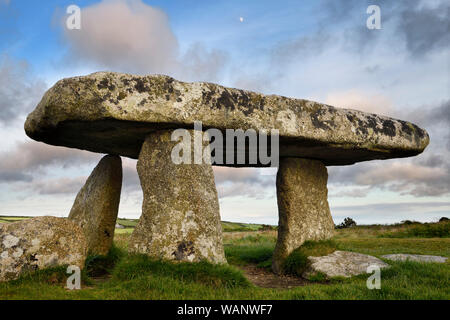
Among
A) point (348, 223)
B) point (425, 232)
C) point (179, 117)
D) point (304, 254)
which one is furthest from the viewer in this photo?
point (348, 223)

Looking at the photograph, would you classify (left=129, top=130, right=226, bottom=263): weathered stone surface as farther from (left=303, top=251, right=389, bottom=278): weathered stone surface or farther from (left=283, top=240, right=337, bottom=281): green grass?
(left=283, top=240, right=337, bottom=281): green grass

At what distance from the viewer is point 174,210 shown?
22.1 ft

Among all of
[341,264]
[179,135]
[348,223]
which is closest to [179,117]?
[179,135]

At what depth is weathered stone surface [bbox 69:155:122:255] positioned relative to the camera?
9148 millimetres

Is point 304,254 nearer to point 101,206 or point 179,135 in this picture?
point 179,135

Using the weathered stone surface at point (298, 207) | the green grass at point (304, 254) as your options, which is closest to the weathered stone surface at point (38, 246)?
the green grass at point (304, 254)

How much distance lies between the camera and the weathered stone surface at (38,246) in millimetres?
6266

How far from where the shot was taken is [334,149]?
887 cm

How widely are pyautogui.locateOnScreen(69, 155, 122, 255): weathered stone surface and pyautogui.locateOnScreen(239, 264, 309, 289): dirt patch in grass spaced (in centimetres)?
347

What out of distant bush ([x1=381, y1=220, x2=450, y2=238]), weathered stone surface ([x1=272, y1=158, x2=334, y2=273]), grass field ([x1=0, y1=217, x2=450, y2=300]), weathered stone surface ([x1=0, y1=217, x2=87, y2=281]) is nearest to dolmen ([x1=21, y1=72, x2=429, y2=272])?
grass field ([x1=0, y1=217, x2=450, y2=300])

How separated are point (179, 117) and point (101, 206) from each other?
3.73 m
